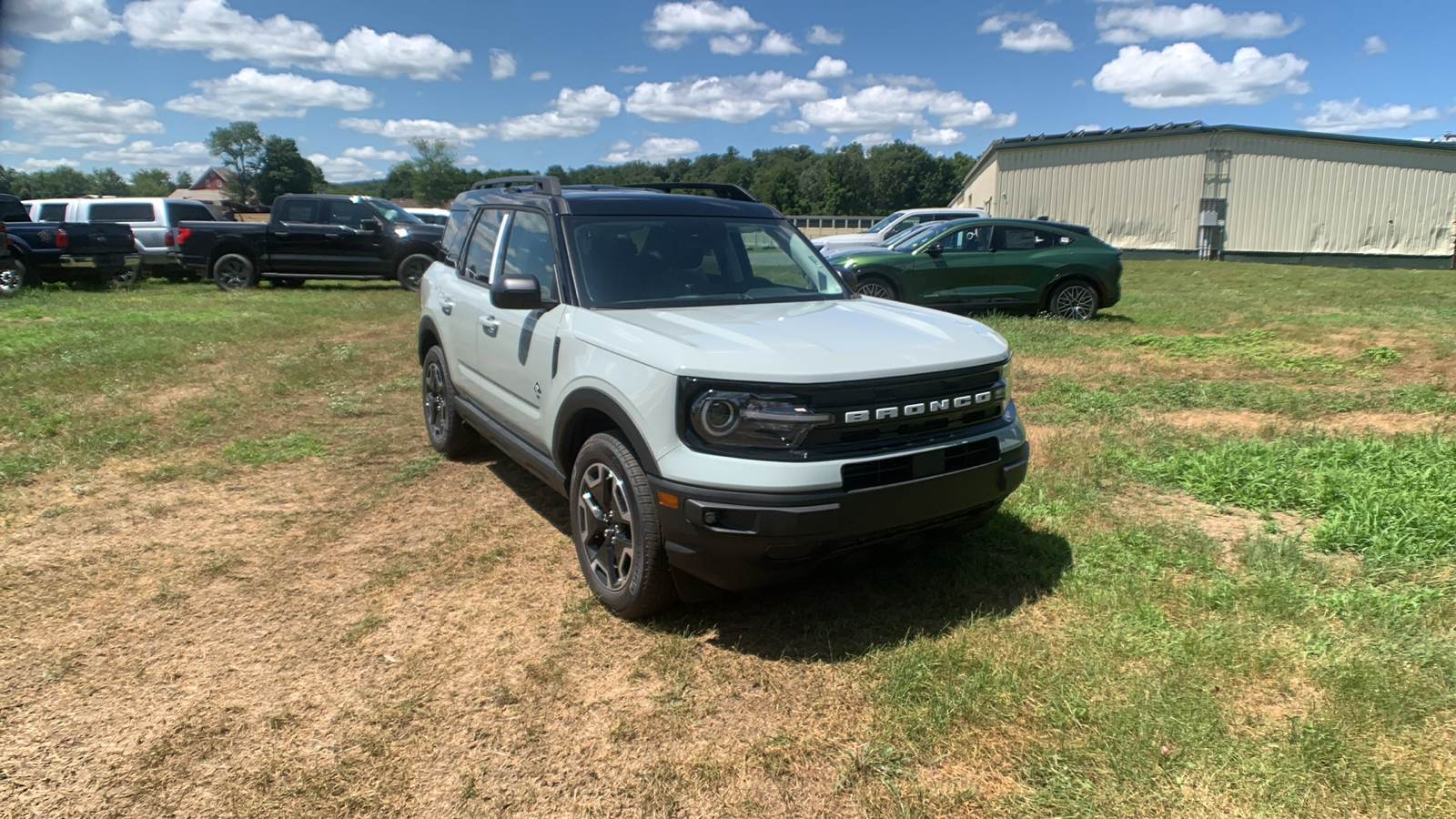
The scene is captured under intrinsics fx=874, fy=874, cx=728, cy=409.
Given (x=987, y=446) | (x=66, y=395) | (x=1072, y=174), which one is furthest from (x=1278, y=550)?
(x=1072, y=174)

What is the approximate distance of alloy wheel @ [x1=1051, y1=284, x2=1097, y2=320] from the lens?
12.5 m

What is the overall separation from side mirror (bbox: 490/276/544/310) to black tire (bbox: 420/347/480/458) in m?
1.73

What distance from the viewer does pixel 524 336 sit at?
14.1 feet

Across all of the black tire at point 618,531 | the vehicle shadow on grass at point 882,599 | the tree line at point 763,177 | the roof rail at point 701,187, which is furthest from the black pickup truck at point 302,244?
the tree line at point 763,177

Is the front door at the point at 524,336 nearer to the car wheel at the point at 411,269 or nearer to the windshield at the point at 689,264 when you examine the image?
the windshield at the point at 689,264

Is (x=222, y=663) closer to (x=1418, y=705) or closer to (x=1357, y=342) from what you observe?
(x=1418, y=705)

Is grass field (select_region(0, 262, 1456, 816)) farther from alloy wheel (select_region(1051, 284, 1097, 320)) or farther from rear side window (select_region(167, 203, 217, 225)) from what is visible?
rear side window (select_region(167, 203, 217, 225))

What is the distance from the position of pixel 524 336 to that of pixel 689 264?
0.89 meters

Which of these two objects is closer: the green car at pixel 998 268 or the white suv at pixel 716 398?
the white suv at pixel 716 398

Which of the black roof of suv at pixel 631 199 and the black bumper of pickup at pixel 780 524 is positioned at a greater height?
the black roof of suv at pixel 631 199

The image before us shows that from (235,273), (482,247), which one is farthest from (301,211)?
(482,247)

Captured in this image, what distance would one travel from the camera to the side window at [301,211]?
16.8 metres

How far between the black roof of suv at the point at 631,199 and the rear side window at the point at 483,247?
0.09m

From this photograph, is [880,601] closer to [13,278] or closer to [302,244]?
[302,244]
